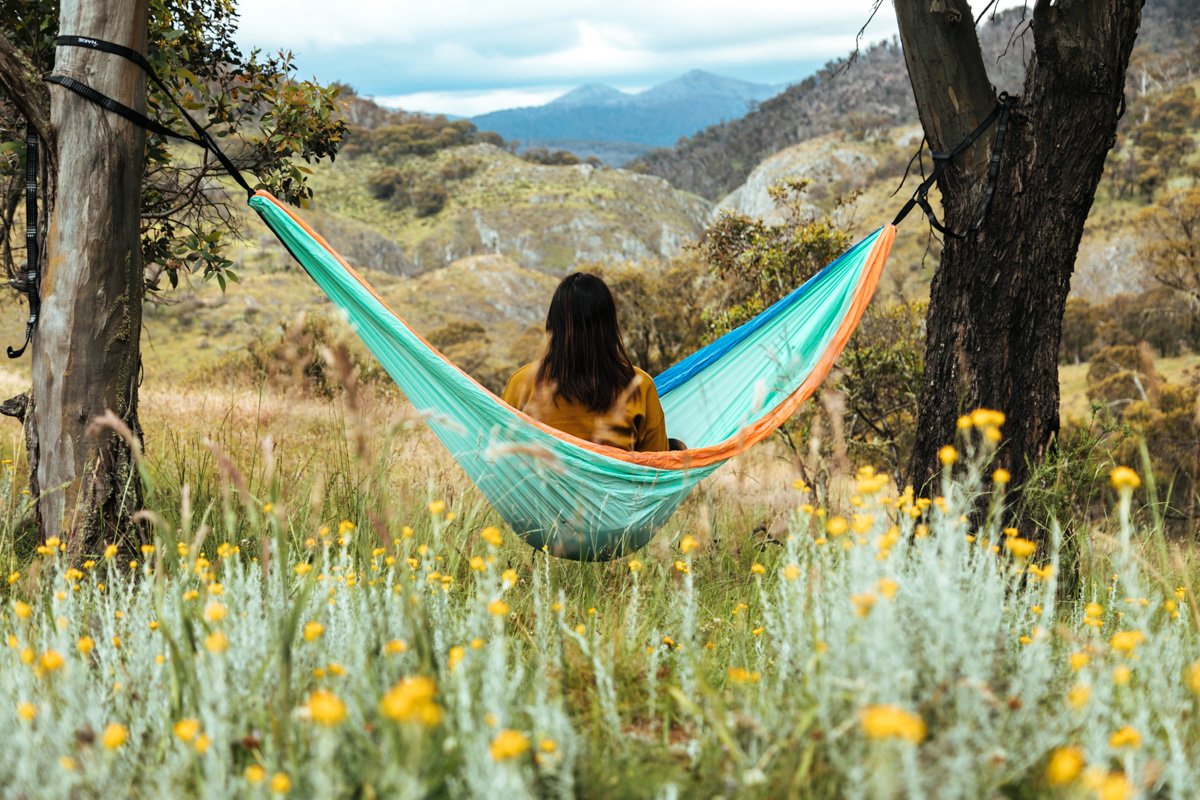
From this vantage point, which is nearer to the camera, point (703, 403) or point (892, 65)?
point (703, 403)

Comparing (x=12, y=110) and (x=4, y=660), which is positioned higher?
(x=12, y=110)

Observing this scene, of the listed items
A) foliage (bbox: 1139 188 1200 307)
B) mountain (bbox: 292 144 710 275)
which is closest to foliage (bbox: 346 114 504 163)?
mountain (bbox: 292 144 710 275)

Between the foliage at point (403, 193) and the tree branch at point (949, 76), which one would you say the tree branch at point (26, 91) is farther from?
the foliage at point (403, 193)

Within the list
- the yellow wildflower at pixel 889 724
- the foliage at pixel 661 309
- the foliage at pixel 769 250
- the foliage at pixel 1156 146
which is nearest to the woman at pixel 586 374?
the yellow wildflower at pixel 889 724

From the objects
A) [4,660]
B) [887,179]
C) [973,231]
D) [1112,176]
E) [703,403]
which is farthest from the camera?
[887,179]

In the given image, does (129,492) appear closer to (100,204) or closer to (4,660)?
(100,204)

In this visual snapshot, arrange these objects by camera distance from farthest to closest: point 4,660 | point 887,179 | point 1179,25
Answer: point 1179,25 → point 887,179 → point 4,660

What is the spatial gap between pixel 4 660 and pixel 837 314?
2105 mm

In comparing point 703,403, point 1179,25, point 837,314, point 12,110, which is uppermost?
point 1179,25

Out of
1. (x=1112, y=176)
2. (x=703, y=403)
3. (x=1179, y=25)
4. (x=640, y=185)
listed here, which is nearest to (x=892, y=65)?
(x=1179, y=25)

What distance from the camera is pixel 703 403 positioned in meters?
2.95

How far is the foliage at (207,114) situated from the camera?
2555 mm

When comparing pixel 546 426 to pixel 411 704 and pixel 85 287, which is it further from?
pixel 411 704

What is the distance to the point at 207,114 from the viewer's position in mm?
2941
